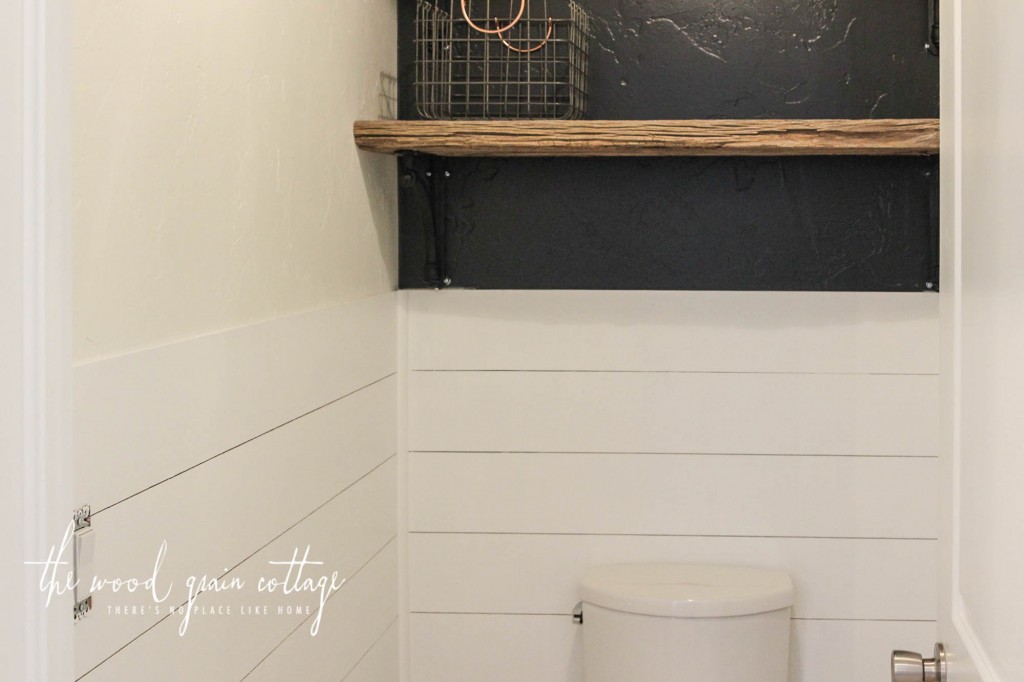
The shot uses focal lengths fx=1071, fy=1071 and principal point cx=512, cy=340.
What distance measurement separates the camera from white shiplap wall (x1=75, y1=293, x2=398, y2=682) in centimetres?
98

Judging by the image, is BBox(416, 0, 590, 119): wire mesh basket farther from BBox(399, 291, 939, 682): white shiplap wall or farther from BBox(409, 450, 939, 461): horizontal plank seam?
BBox(409, 450, 939, 461): horizontal plank seam

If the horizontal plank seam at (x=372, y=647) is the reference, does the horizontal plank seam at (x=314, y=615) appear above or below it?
above

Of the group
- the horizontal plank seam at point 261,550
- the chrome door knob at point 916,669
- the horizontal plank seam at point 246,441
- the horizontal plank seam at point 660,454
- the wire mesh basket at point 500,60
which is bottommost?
the chrome door knob at point 916,669

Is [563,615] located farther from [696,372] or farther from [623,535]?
[696,372]

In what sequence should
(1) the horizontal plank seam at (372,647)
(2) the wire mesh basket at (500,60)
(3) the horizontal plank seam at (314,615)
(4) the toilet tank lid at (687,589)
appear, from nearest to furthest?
(3) the horizontal plank seam at (314,615) < (1) the horizontal plank seam at (372,647) < (4) the toilet tank lid at (687,589) < (2) the wire mesh basket at (500,60)

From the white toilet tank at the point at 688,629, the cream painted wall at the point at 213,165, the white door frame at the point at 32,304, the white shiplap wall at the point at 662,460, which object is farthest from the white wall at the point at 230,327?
the white toilet tank at the point at 688,629

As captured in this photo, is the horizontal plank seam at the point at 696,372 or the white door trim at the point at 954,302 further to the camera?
the horizontal plank seam at the point at 696,372

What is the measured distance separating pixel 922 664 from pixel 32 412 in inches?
31.8

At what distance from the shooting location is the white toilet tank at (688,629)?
1832 mm

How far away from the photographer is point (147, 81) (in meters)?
1.03

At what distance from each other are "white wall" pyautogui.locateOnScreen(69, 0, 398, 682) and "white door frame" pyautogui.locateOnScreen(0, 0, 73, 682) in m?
0.11

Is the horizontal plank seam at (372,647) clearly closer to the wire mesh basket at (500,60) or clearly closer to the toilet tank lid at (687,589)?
the toilet tank lid at (687,589)

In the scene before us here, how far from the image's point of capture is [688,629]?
6.01 ft

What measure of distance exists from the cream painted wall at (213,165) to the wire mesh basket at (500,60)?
0.21 meters
